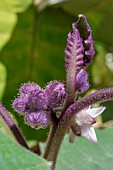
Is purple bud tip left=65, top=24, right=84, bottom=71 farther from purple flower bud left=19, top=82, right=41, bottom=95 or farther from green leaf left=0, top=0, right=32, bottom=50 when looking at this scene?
green leaf left=0, top=0, right=32, bottom=50

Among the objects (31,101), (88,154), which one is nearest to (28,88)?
(31,101)

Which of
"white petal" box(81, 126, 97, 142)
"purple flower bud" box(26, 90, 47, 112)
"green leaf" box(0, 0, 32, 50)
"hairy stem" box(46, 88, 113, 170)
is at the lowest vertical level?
"green leaf" box(0, 0, 32, 50)

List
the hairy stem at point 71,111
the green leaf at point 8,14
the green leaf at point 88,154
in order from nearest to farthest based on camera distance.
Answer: the hairy stem at point 71,111
the green leaf at point 88,154
the green leaf at point 8,14

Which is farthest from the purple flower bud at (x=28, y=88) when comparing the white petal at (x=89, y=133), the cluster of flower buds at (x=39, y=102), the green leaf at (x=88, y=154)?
the green leaf at (x=88, y=154)

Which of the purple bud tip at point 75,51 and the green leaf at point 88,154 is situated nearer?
A: the purple bud tip at point 75,51

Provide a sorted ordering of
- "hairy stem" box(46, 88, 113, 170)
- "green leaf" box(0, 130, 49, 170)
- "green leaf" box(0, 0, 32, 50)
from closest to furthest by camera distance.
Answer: "green leaf" box(0, 130, 49, 170)
"hairy stem" box(46, 88, 113, 170)
"green leaf" box(0, 0, 32, 50)

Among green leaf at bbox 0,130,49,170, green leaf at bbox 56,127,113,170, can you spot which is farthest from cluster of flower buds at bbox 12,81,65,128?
green leaf at bbox 56,127,113,170

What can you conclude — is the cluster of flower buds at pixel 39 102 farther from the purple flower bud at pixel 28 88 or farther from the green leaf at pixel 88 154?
the green leaf at pixel 88 154
